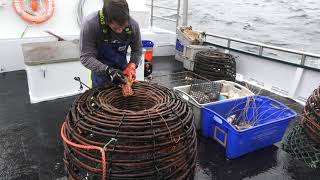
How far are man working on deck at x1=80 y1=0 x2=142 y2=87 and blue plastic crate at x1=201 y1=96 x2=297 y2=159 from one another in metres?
1.14

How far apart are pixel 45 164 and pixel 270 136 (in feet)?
7.89

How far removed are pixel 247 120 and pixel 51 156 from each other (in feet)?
7.58

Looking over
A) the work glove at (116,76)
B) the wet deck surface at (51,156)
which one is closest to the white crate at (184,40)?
the wet deck surface at (51,156)

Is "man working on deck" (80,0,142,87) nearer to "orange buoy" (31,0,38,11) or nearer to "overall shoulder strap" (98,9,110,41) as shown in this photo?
"overall shoulder strap" (98,9,110,41)

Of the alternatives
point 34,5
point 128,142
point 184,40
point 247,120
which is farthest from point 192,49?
point 128,142

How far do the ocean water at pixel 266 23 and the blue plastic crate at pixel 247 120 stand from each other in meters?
10.1

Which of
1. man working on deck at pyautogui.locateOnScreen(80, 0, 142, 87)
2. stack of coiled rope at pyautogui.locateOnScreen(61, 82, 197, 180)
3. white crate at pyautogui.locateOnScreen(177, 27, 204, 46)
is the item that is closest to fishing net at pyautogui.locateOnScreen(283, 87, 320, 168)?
stack of coiled rope at pyautogui.locateOnScreen(61, 82, 197, 180)

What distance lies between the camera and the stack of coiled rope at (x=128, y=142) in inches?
68.8

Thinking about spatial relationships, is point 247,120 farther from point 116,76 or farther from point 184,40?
point 184,40

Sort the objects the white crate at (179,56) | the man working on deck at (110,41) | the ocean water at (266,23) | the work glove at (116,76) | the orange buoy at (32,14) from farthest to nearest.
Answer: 1. the ocean water at (266,23)
2. the white crate at (179,56)
3. the orange buoy at (32,14)
4. the work glove at (116,76)
5. the man working on deck at (110,41)

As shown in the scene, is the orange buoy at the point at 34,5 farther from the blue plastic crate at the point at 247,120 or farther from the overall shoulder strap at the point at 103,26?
the blue plastic crate at the point at 247,120

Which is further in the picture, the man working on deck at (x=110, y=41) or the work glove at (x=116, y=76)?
the work glove at (x=116, y=76)

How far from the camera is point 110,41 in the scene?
2439mm

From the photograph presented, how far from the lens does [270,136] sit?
10.2 feet
